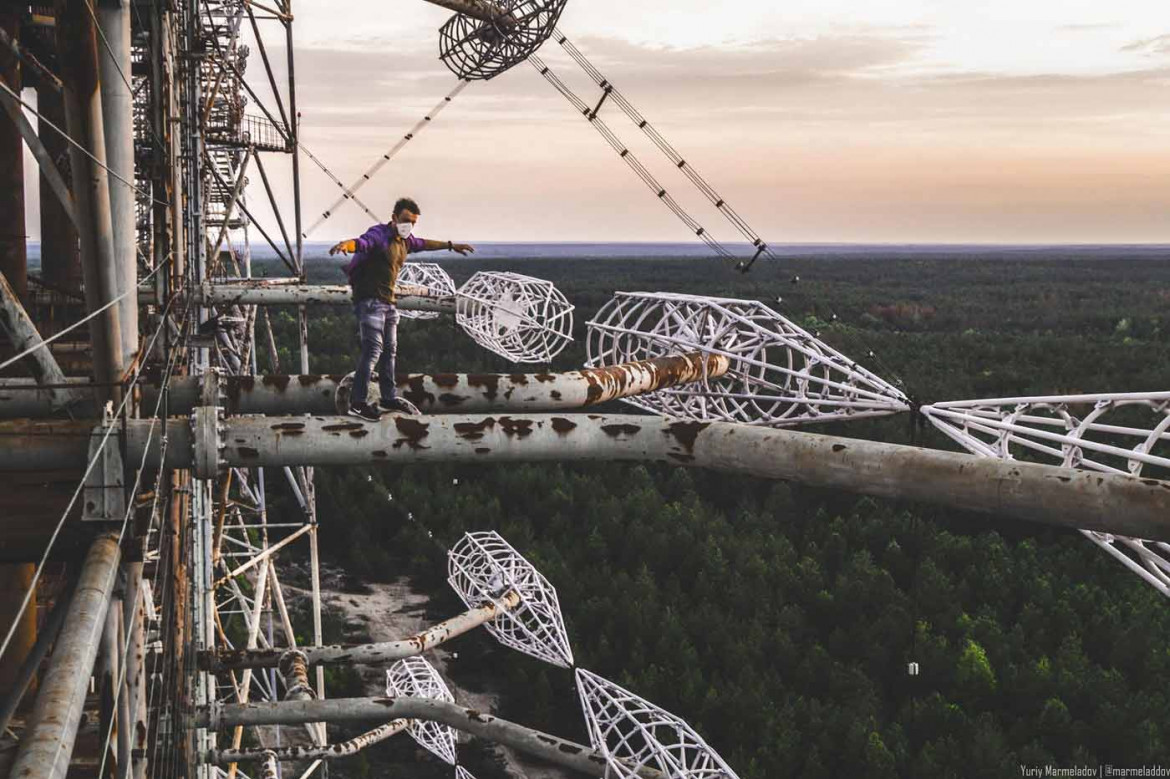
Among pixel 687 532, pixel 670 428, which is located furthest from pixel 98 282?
pixel 687 532

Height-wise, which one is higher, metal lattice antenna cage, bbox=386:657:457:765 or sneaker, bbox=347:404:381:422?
sneaker, bbox=347:404:381:422

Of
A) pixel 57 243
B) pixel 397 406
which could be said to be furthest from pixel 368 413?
pixel 57 243

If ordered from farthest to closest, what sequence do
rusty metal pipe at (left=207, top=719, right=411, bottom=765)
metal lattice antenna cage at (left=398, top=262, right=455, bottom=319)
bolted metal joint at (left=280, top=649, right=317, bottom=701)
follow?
1. metal lattice antenna cage at (left=398, top=262, right=455, bottom=319)
2. rusty metal pipe at (left=207, top=719, right=411, bottom=765)
3. bolted metal joint at (left=280, top=649, right=317, bottom=701)

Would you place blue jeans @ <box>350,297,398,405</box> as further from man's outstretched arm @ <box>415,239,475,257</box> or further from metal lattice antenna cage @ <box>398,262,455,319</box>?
metal lattice antenna cage @ <box>398,262,455,319</box>

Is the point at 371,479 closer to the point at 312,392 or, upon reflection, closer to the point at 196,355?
the point at 196,355

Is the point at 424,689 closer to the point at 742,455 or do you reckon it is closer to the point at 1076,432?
the point at 1076,432

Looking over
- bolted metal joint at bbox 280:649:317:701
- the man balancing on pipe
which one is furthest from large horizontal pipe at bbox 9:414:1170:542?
bolted metal joint at bbox 280:649:317:701

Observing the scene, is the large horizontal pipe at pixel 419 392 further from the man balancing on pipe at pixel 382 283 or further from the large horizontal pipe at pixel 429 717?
the large horizontal pipe at pixel 429 717

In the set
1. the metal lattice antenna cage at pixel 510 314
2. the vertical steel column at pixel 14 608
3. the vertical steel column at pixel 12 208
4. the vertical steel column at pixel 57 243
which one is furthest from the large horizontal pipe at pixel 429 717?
the vertical steel column at pixel 57 243
